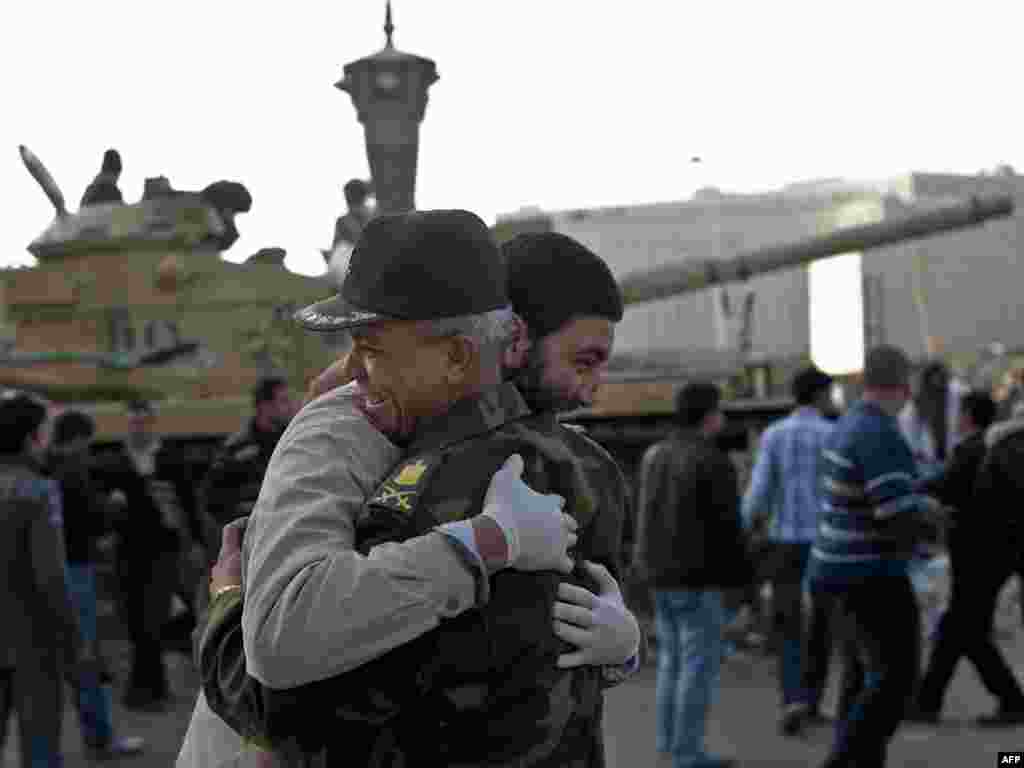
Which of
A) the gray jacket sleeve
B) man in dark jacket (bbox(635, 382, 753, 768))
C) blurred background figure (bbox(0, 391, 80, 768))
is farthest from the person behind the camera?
man in dark jacket (bbox(635, 382, 753, 768))

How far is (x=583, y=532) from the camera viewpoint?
2.13 metres

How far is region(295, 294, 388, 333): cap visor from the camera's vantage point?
2.03 m

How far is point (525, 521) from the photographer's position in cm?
195

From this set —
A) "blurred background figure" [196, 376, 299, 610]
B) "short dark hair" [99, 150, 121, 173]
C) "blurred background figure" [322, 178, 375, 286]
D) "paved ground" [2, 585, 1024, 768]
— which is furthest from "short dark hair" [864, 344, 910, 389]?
"short dark hair" [99, 150, 121, 173]

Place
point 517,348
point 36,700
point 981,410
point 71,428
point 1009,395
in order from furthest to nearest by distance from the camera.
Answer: point 1009,395
point 981,410
point 71,428
point 36,700
point 517,348

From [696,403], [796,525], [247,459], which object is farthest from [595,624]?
[796,525]

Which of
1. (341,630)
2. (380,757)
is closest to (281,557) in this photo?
(341,630)

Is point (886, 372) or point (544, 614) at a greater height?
point (886, 372)

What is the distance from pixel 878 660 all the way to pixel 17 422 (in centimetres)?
328

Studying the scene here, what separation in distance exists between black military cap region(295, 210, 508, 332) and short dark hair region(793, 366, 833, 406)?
650 cm

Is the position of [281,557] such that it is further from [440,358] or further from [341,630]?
[440,358]

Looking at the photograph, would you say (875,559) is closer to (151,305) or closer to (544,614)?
(544,614)

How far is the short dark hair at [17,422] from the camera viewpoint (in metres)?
6.34

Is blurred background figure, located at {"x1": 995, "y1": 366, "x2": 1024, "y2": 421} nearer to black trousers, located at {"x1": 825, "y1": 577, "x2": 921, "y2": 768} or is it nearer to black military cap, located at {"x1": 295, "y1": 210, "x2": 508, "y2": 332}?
black trousers, located at {"x1": 825, "y1": 577, "x2": 921, "y2": 768}
